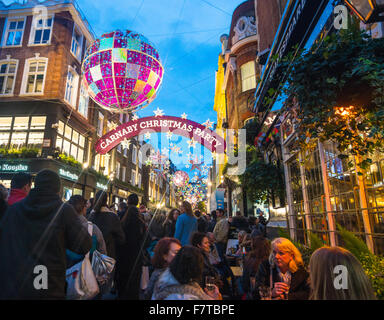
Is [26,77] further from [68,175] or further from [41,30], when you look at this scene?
[68,175]

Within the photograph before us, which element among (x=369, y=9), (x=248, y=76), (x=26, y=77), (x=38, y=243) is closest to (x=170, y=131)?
(x=248, y=76)

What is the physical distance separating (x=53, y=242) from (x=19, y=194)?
1502 mm

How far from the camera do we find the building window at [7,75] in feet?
56.6

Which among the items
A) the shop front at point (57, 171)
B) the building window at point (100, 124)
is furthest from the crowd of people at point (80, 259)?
the building window at point (100, 124)

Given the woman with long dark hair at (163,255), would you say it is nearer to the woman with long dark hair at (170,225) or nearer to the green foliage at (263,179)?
the woman with long dark hair at (170,225)

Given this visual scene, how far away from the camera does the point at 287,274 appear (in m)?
2.84

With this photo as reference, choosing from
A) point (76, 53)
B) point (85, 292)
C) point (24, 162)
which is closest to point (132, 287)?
point (85, 292)

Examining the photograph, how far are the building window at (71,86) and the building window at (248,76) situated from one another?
12.1 meters

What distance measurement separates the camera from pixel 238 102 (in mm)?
16734

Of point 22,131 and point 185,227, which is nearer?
point 185,227

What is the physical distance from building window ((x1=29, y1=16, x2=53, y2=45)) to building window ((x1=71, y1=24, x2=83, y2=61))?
1.56 m

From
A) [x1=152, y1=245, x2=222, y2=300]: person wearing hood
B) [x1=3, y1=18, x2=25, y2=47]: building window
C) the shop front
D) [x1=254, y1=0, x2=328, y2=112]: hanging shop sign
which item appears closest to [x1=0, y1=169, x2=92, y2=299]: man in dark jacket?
[x1=152, y1=245, x2=222, y2=300]: person wearing hood

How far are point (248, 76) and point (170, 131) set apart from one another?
8.29m
